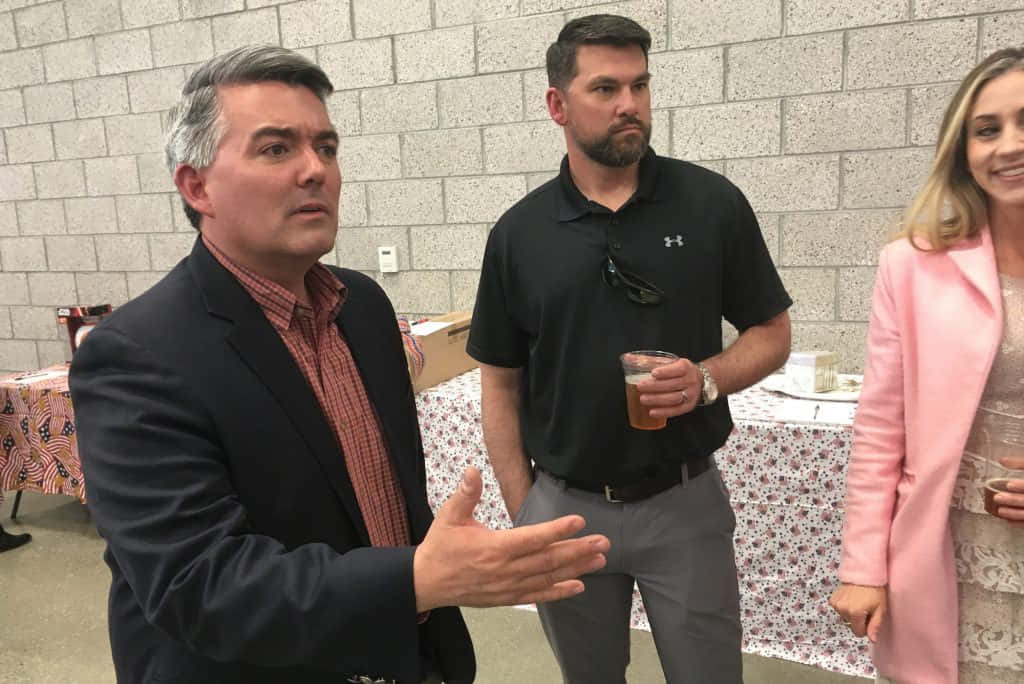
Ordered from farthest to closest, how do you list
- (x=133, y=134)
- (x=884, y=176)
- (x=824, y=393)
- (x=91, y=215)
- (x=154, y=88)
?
(x=91, y=215)
(x=133, y=134)
(x=154, y=88)
(x=884, y=176)
(x=824, y=393)

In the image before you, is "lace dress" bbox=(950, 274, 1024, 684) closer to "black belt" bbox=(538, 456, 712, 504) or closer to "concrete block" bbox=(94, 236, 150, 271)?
"black belt" bbox=(538, 456, 712, 504)

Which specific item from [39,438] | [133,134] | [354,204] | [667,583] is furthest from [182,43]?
[667,583]

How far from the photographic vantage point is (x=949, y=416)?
4.03 ft

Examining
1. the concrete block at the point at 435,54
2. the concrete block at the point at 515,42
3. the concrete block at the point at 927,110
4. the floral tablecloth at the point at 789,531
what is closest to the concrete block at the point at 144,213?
the concrete block at the point at 435,54

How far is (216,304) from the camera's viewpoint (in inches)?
39.8

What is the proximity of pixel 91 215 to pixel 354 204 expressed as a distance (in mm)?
1855

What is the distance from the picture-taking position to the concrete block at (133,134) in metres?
4.24

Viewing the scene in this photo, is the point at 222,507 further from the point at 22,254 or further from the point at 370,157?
the point at 22,254

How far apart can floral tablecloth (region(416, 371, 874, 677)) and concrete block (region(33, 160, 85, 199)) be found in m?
4.10

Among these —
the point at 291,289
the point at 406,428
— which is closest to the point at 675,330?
the point at 406,428

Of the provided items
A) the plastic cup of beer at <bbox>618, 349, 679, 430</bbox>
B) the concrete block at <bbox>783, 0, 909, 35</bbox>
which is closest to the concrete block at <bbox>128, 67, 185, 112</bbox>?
the concrete block at <bbox>783, 0, 909, 35</bbox>

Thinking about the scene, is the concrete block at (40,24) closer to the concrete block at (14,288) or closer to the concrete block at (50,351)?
the concrete block at (14,288)

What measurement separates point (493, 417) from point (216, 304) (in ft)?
2.80

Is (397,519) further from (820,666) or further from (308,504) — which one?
(820,666)
